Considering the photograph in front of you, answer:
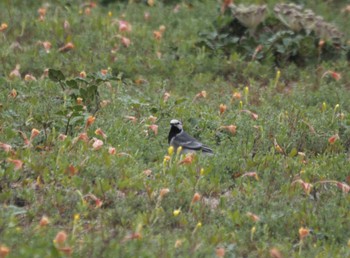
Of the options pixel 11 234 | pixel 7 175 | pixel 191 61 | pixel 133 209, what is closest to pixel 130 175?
pixel 133 209

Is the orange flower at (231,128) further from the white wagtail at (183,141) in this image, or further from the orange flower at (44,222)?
the orange flower at (44,222)

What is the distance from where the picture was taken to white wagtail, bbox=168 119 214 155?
29.7ft

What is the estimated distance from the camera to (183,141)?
9.09 meters

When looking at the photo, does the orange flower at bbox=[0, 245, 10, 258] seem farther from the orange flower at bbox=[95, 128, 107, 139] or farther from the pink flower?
the pink flower

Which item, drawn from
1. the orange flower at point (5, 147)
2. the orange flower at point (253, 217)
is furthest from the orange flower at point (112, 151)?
the orange flower at point (253, 217)

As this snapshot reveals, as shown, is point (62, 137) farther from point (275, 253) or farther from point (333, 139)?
point (275, 253)

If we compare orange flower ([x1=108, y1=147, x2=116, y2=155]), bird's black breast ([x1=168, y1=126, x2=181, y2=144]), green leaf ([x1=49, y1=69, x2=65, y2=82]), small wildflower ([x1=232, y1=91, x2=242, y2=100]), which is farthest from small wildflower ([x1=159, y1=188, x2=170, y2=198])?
small wildflower ([x1=232, y1=91, x2=242, y2=100])

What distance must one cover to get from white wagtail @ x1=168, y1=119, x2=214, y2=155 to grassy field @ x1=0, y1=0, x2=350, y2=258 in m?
0.16

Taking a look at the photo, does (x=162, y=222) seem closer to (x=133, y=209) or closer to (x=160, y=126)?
(x=133, y=209)

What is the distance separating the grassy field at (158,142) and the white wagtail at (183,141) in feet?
0.54

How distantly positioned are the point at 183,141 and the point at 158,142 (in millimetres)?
338

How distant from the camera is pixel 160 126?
9.88m

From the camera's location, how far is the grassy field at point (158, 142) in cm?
712

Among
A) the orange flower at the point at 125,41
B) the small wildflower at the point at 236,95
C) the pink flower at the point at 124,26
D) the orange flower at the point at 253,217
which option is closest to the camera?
the orange flower at the point at 253,217
